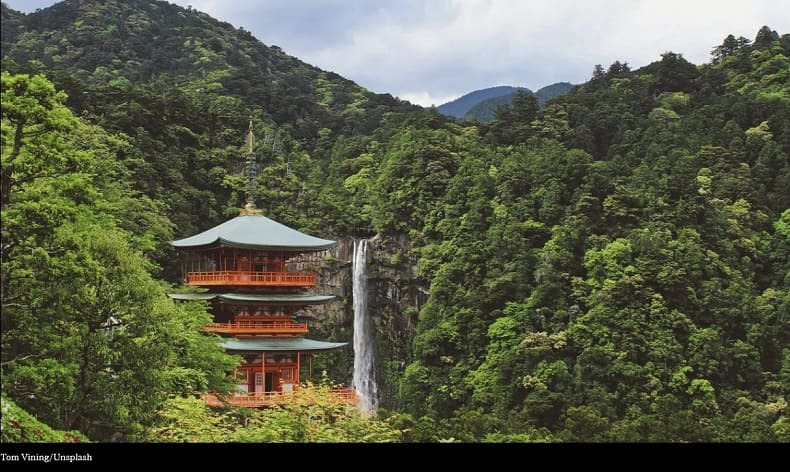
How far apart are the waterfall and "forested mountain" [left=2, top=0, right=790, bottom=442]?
0.57m

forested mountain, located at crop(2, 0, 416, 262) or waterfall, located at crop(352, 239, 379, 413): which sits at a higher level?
forested mountain, located at crop(2, 0, 416, 262)

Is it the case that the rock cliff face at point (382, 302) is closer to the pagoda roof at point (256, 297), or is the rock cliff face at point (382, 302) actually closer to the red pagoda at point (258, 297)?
the red pagoda at point (258, 297)

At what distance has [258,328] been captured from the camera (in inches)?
925

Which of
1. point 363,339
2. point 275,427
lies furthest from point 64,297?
point 363,339

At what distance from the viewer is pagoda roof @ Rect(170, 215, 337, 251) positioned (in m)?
23.4

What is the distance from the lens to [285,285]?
23906mm

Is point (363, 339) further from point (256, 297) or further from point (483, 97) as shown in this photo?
point (483, 97)

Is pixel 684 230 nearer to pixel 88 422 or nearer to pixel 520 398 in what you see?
pixel 520 398

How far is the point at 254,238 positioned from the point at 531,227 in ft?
41.2

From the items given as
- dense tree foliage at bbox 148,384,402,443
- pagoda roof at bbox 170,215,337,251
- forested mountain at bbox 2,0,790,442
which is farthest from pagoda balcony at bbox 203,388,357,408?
dense tree foliage at bbox 148,384,402,443

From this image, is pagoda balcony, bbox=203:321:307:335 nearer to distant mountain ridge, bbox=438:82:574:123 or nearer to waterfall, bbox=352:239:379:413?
waterfall, bbox=352:239:379:413

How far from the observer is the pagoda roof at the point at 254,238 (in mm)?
23359
